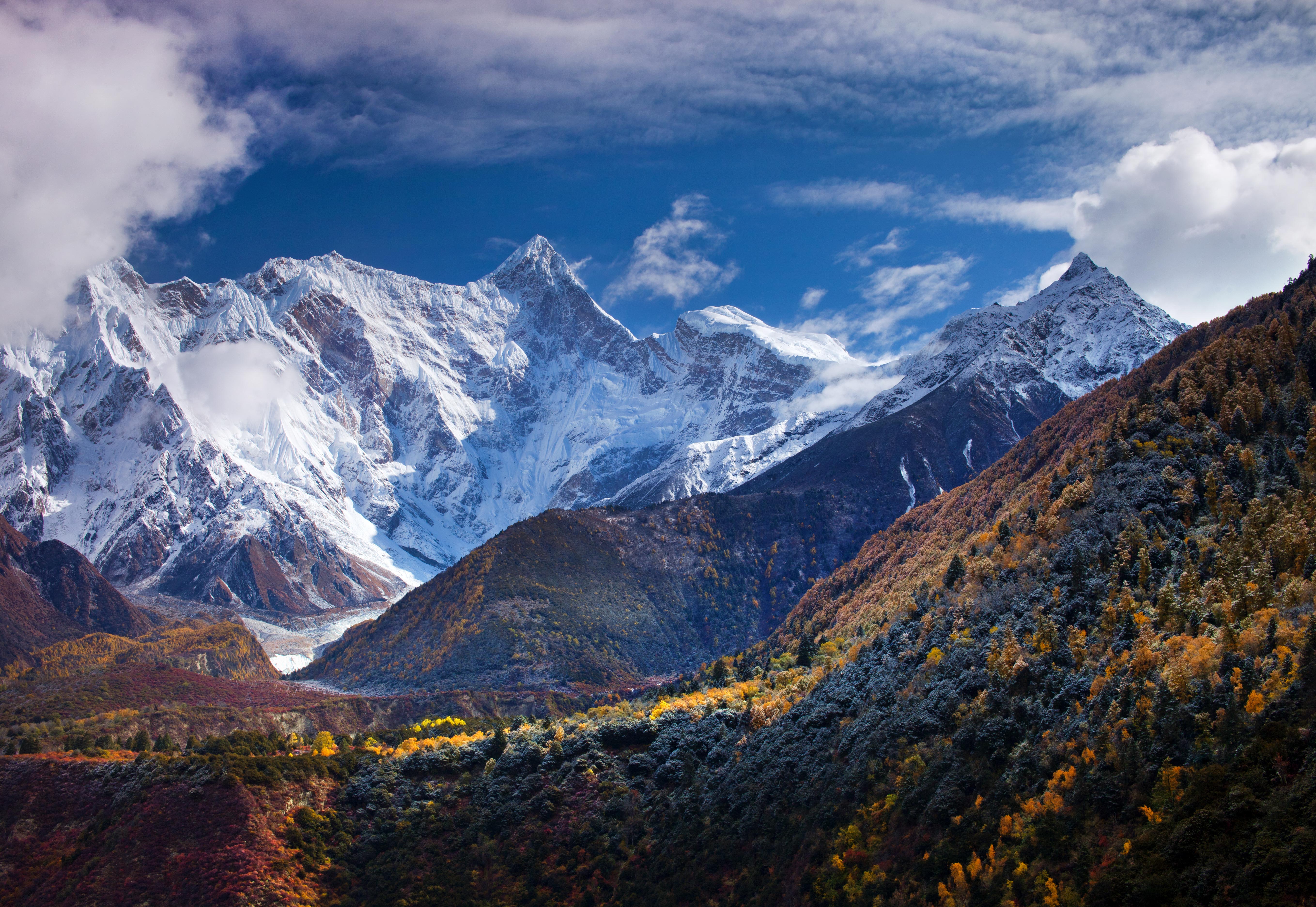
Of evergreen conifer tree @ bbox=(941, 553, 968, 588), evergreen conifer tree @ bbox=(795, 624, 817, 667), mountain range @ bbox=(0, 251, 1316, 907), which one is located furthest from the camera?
evergreen conifer tree @ bbox=(795, 624, 817, 667)

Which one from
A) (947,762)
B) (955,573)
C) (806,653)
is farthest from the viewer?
(806,653)

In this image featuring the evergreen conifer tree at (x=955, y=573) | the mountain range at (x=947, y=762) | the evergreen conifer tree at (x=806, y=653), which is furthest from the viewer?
the evergreen conifer tree at (x=806, y=653)

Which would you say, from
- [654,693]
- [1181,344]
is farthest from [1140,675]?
[654,693]

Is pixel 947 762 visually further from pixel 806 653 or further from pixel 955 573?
pixel 806 653

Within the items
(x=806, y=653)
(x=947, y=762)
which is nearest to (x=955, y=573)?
(x=806, y=653)

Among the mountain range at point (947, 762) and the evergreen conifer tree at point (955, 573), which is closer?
the mountain range at point (947, 762)

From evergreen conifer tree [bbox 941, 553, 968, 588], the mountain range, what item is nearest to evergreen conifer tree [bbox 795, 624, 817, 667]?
the mountain range

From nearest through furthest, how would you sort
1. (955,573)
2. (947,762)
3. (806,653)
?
(947,762) < (955,573) < (806,653)

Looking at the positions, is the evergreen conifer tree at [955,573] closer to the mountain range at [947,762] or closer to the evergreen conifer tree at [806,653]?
the mountain range at [947,762]

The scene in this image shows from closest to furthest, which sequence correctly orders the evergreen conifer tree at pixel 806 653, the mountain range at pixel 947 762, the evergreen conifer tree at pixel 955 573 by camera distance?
the mountain range at pixel 947 762 < the evergreen conifer tree at pixel 955 573 < the evergreen conifer tree at pixel 806 653

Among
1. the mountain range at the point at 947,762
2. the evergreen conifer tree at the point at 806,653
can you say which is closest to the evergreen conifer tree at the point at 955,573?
the mountain range at the point at 947,762

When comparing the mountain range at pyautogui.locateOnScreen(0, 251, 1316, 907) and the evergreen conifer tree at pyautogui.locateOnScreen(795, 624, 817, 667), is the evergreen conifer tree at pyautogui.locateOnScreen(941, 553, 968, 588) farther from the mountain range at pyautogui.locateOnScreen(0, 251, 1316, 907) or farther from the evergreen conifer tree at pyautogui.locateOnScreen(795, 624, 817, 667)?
the evergreen conifer tree at pyautogui.locateOnScreen(795, 624, 817, 667)
